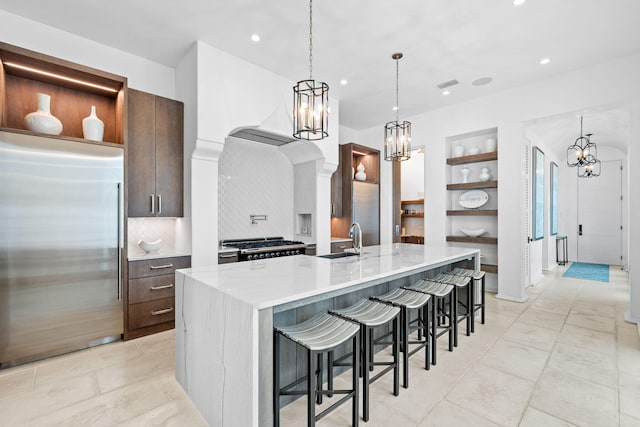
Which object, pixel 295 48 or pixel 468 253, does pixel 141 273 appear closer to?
pixel 295 48

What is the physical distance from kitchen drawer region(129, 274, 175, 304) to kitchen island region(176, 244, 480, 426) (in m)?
1.25

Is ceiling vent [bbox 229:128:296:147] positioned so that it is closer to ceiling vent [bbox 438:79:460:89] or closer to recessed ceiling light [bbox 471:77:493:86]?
ceiling vent [bbox 438:79:460:89]

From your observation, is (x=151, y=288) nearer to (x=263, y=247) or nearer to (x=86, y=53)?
(x=263, y=247)

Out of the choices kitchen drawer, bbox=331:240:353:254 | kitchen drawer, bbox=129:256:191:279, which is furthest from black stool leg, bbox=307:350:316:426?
kitchen drawer, bbox=331:240:353:254

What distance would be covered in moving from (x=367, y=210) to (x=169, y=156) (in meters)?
3.73

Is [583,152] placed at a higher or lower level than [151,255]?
higher

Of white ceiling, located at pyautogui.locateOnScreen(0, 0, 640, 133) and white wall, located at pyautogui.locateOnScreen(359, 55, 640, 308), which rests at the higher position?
white ceiling, located at pyautogui.locateOnScreen(0, 0, 640, 133)

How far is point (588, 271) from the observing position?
6535mm

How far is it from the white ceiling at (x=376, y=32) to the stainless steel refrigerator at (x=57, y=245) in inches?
50.2

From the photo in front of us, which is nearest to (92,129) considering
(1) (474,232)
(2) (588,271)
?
(1) (474,232)

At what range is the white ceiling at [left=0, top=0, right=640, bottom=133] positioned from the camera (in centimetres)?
272

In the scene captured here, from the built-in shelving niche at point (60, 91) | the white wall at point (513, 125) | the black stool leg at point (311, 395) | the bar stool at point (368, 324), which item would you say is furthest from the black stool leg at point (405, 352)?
the built-in shelving niche at point (60, 91)

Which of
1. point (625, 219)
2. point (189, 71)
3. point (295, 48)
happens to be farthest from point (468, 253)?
point (625, 219)

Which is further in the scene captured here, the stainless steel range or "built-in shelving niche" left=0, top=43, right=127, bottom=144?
the stainless steel range
